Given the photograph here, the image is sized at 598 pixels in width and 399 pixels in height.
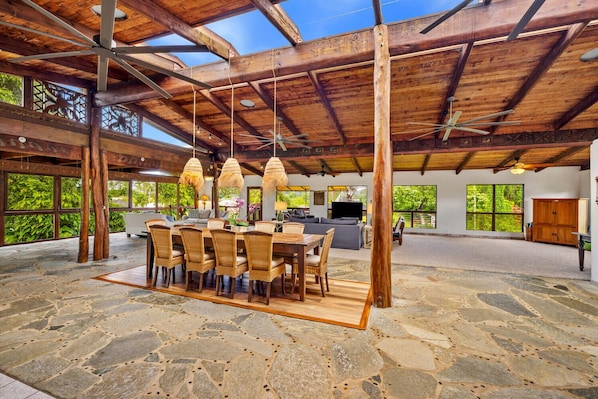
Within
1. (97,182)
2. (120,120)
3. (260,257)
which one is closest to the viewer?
(260,257)

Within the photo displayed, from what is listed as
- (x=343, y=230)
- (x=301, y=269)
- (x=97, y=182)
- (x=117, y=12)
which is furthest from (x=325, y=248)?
(x=97, y=182)

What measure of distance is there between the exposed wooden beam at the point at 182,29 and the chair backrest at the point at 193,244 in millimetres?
2474

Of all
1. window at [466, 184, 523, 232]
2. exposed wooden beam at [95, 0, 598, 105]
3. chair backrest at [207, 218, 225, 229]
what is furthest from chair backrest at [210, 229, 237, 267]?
window at [466, 184, 523, 232]

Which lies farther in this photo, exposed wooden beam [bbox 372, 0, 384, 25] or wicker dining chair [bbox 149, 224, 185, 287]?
wicker dining chair [bbox 149, 224, 185, 287]

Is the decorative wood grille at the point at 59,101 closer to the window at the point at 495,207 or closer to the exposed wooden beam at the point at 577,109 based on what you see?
the exposed wooden beam at the point at 577,109

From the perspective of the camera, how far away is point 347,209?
11586 millimetres

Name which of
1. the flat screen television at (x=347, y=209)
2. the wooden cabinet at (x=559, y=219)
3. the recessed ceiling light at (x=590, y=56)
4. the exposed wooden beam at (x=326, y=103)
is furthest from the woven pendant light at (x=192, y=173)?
the wooden cabinet at (x=559, y=219)

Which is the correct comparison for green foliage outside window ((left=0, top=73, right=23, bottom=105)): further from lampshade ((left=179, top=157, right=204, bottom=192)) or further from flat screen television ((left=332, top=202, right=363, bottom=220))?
flat screen television ((left=332, top=202, right=363, bottom=220))

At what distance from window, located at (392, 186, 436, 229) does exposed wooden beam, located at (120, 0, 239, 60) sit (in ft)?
29.0

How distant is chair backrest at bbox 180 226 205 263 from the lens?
3547 mm

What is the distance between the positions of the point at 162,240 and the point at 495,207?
11560 mm

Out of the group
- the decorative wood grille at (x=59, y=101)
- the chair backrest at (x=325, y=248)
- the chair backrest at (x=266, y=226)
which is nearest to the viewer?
the chair backrest at (x=325, y=248)

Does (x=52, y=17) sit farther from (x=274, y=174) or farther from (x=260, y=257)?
(x=260, y=257)

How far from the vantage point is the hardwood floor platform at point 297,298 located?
9.84 ft
